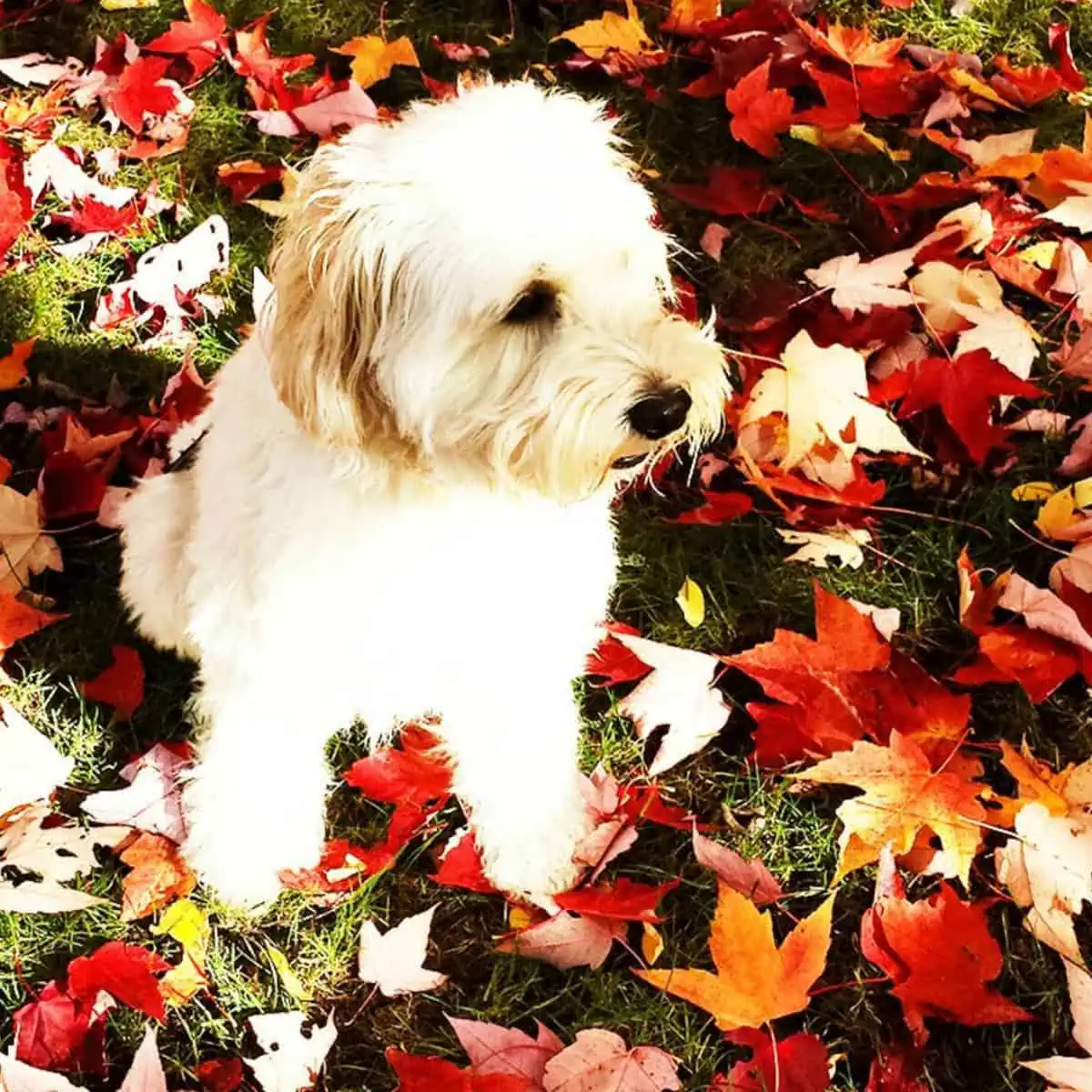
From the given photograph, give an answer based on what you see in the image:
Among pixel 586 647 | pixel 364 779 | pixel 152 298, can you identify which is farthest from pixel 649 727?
pixel 152 298

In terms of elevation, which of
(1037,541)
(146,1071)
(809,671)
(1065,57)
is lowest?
(146,1071)

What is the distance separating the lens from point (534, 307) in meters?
2.13

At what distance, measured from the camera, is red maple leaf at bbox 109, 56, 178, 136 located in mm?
4270

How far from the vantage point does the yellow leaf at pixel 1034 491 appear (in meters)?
3.33

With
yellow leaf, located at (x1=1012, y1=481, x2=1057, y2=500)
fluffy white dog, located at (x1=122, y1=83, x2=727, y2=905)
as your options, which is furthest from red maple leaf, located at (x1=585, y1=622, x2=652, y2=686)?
yellow leaf, located at (x1=1012, y1=481, x2=1057, y2=500)

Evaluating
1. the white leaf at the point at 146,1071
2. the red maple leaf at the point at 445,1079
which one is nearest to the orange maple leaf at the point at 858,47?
the red maple leaf at the point at 445,1079

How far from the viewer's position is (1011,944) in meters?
2.73

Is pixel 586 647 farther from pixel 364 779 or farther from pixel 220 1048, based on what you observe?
pixel 220 1048

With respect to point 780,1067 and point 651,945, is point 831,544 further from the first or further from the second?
point 780,1067

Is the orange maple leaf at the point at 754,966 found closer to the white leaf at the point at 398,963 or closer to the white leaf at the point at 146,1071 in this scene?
the white leaf at the point at 398,963

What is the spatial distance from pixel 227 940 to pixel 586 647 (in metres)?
1.08

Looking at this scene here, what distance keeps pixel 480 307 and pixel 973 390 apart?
1775mm

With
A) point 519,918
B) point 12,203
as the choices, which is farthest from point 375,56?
point 519,918

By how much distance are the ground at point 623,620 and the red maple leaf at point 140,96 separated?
0.46ft
